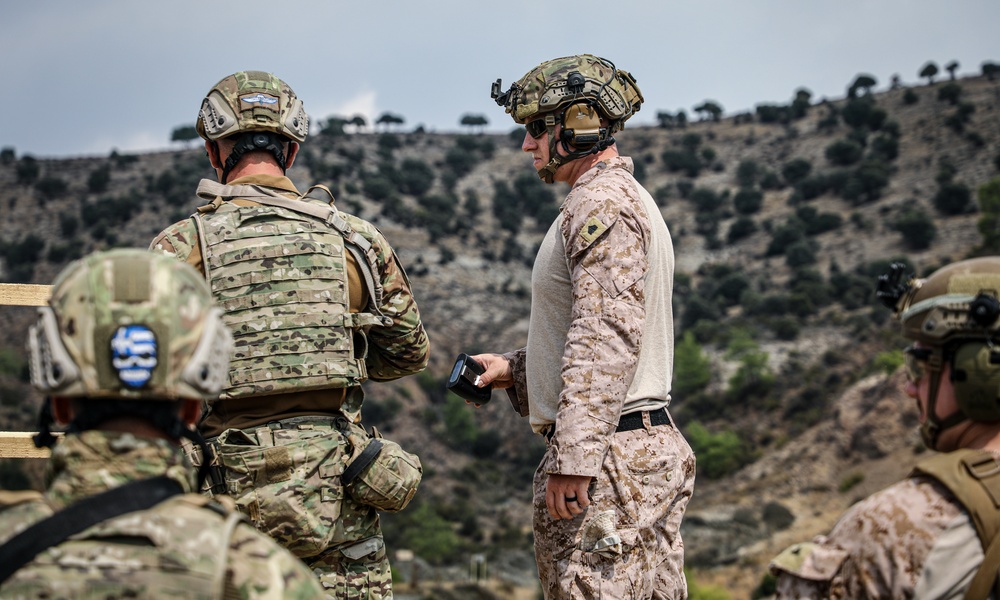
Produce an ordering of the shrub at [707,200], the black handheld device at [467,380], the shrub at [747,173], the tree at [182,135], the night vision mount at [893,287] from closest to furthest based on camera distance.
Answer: the night vision mount at [893,287] → the black handheld device at [467,380] → the shrub at [707,200] → the shrub at [747,173] → the tree at [182,135]

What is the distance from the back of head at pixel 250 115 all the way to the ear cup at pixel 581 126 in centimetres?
123

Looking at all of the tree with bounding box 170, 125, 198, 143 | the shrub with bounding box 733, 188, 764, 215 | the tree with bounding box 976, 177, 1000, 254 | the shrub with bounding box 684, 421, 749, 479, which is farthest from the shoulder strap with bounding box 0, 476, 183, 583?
the tree with bounding box 170, 125, 198, 143

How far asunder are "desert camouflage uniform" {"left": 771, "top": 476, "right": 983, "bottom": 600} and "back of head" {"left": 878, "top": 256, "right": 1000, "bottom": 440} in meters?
0.26

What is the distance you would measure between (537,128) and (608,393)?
1318 mm

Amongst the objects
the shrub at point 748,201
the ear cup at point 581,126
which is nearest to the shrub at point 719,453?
the shrub at point 748,201

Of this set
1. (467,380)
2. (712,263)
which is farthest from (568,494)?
(712,263)

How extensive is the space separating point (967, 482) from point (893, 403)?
127ft

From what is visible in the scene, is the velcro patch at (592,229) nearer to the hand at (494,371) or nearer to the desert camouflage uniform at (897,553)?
the hand at (494,371)

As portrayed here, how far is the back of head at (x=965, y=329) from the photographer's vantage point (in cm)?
280

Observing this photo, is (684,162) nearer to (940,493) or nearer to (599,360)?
(599,360)

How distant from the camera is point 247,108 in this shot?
4.64 m

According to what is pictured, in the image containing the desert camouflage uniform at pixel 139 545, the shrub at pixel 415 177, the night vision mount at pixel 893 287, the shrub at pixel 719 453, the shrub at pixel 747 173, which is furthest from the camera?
the shrub at pixel 415 177

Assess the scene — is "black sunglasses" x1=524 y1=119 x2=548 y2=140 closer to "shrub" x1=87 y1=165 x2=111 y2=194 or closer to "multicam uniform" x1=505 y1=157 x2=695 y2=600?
"multicam uniform" x1=505 y1=157 x2=695 y2=600

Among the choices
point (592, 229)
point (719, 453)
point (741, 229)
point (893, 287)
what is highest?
point (741, 229)
